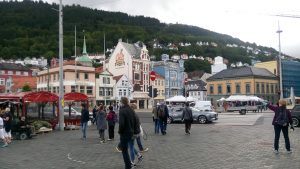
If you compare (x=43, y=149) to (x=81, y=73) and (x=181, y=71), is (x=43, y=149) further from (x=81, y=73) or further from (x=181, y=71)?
(x=181, y=71)

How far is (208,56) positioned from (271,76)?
88530 millimetres

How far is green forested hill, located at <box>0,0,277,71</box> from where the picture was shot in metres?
145

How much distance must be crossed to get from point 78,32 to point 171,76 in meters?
74.7

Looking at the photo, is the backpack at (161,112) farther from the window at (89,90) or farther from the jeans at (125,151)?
the window at (89,90)

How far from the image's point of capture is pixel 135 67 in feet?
283

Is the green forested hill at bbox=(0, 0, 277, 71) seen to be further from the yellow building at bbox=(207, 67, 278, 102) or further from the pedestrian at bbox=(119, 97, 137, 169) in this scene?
the pedestrian at bbox=(119, 97, 137, 169)

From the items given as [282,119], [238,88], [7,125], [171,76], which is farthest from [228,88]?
[282,119]

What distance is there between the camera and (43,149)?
15.8m

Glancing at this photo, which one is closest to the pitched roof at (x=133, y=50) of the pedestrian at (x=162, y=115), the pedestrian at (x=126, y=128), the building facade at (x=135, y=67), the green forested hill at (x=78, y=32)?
the building facade at (x=135, y=67)

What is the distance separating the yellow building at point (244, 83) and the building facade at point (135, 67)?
16.4m

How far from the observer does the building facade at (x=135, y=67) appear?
85625 mm

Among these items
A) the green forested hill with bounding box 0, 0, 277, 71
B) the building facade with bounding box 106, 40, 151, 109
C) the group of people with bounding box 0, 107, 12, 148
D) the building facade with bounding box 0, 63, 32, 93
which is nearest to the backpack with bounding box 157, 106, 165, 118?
the group of people with bounding box 0, 107, 12, 148

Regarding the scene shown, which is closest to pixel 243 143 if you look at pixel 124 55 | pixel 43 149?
pixel 43 149

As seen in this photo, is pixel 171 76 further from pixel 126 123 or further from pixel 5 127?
pixel 126 123
